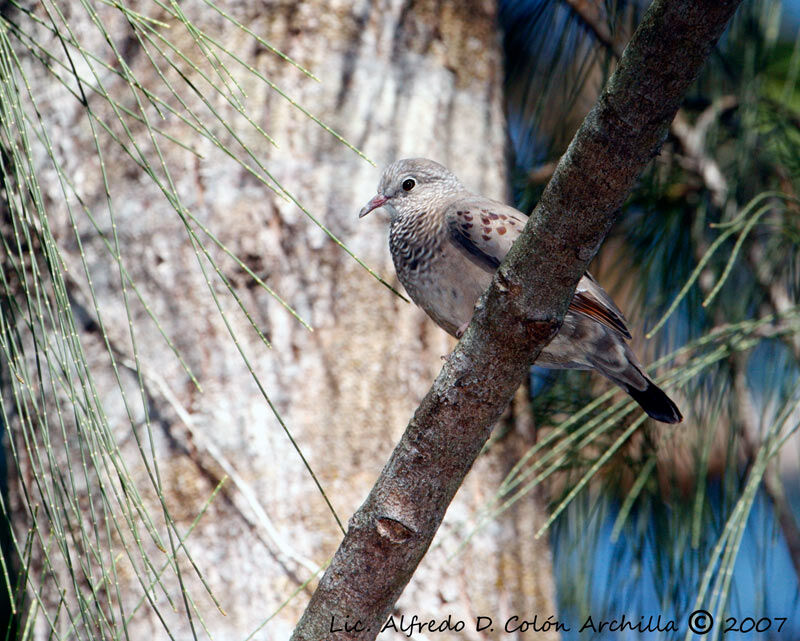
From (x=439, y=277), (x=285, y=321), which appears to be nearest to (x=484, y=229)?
(x=439, y=277)

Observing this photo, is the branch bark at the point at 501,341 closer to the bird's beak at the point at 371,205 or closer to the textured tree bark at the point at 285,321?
the textured tree bark at the point at 285,321

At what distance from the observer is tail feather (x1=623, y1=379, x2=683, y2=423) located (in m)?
2.02

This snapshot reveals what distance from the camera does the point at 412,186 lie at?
2.42m

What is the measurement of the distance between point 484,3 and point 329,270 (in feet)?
3.19

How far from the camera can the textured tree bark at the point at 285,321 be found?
2029 millimetres

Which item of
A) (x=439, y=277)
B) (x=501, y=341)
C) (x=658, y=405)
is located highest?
(x=439, y=277)

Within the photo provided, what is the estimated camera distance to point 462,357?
4.14 ft

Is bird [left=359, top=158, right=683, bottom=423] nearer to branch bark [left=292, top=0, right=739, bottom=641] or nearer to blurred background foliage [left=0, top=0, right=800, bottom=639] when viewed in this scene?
blurred background foliage [left=0, top=0, right=800, bottom=639]

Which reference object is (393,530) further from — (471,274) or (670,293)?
(670,293)

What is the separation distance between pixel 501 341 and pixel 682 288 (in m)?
1.54

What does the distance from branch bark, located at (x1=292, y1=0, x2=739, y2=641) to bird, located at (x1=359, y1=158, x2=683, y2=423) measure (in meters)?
0.87

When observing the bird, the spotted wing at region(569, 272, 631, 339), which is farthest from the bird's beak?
the spotted wing at region(569, 272, 631, 339)

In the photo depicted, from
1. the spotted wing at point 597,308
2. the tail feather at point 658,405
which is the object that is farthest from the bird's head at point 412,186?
the tail feather at point 658,405

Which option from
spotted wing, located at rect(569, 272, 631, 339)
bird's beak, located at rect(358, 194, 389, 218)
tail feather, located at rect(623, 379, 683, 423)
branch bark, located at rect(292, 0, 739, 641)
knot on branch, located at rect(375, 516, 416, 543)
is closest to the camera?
branch bark, located at rect(292, 0, 739, 641)
